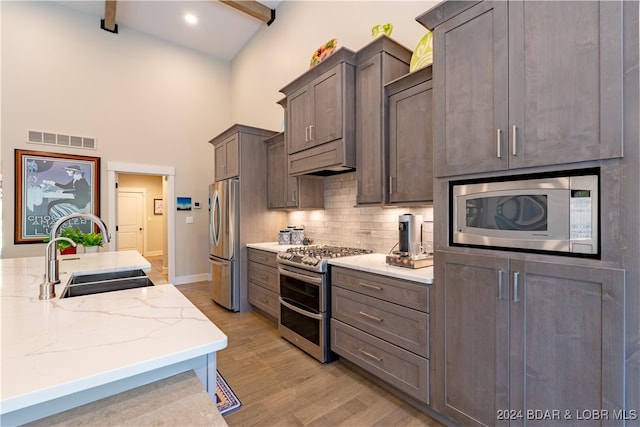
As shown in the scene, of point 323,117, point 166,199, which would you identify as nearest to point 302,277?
point 323,117

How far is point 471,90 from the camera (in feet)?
5.34

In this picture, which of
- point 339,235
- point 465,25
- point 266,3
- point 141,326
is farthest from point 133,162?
point 465,25

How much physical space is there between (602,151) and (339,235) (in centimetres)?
249

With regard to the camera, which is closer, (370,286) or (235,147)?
(370,286)

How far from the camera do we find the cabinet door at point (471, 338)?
59.6 inches

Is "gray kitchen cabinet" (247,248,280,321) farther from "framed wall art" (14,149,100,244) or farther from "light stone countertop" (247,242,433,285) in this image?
"framed wall art" (14,149,100,244)

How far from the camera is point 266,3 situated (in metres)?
4.56

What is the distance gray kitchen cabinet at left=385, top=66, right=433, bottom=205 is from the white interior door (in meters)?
8.48

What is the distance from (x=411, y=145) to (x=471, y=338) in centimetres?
137

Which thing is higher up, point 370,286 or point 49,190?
point 49,190

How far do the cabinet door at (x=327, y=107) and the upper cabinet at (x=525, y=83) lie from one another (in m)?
0.97

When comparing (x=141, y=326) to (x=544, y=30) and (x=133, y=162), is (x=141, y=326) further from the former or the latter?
(x=133, y=162)

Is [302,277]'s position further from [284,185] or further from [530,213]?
[530,213]

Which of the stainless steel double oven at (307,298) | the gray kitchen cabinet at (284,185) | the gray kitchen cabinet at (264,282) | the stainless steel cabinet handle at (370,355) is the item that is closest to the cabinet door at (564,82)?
the stainless steel cabinet handle at (370,355)
